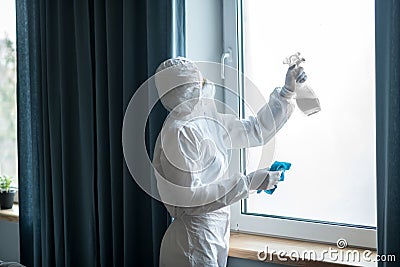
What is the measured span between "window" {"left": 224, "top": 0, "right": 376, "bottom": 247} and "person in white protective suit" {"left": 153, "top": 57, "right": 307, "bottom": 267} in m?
0.27

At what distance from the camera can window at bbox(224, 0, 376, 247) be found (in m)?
1.95

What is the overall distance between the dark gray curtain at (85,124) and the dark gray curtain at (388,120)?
0.75m

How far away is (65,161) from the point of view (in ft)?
7.82

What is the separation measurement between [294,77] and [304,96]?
73 mm

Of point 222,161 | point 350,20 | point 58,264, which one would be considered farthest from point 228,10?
point 58,264

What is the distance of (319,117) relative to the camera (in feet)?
6.73

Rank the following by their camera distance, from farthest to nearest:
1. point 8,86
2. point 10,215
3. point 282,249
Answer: point 8,86
point 10,215
point 282,249

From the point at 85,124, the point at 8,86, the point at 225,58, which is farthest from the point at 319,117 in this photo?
the point at 8,86

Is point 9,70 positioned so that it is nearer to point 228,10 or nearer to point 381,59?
point 228,10

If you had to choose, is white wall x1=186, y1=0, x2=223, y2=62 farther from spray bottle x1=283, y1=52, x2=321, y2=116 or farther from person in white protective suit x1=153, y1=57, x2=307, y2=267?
spray bottle x1=283, y1=52, x2=321, y2=116

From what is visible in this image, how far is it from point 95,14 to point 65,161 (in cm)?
64

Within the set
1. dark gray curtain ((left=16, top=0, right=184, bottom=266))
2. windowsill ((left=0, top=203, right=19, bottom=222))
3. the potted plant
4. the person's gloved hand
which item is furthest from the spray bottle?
the potted plant

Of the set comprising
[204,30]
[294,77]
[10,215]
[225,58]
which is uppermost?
[204,30]

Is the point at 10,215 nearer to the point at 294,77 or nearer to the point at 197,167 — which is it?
the point at 197,167
